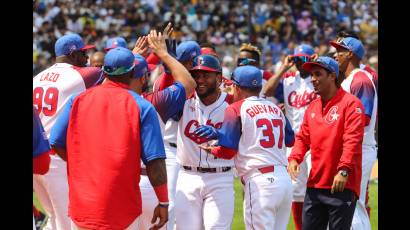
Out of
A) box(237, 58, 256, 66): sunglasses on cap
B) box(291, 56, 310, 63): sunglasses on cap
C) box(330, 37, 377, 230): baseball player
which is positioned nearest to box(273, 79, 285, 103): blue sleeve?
box(291, 56, 310, 63): sunglasses on cap

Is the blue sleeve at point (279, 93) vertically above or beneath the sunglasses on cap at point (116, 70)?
beneath

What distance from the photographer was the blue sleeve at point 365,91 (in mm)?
8933

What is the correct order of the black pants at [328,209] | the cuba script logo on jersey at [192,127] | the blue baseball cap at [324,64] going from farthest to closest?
1. the cuba script logo on jersey at [192,127]
2. the blue baseball cap at [324,64]
3. the black pants at [328,209]

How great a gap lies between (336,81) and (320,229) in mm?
1520

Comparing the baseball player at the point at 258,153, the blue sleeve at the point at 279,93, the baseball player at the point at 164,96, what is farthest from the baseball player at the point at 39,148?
the blue sleeve at the point at 279,93

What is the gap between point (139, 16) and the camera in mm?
27766

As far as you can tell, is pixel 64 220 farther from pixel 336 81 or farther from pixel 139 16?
pixel 139 16

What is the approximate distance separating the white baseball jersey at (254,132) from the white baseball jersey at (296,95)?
328cm

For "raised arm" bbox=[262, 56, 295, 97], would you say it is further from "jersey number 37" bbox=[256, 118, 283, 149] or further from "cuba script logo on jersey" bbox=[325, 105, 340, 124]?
"jersey number 37" bbox=[256, 118, 283, 149]

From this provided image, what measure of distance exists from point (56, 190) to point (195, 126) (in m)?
1.59

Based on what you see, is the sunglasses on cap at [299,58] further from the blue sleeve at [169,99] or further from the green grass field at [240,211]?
the blue sleeve at [169,99]

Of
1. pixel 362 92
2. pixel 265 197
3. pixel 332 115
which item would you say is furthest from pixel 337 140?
pixel 362 92

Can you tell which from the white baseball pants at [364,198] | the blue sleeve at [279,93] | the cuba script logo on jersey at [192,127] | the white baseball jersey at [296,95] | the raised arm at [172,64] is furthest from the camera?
the blue sleeve at [279,93]
